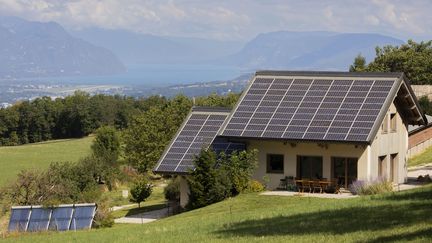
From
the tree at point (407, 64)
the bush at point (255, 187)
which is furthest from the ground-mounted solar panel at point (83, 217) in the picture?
the tree at point (407, 64)

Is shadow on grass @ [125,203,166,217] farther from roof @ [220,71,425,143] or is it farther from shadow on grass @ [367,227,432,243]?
shadow on grass @ [367,227,432,243]

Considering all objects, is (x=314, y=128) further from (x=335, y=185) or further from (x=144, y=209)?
(x=144, y=209)

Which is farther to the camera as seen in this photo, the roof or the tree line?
the tree line

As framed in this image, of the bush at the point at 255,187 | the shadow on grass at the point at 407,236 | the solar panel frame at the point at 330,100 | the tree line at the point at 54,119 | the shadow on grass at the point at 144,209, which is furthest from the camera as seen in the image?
the tree line at the point at 54,119

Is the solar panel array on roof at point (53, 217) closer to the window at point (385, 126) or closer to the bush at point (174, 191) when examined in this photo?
the bush at point (174, 191)

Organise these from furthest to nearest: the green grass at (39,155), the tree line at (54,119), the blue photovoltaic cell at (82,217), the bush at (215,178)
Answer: the tree line at (54,119) → the green grass at (39,155) → the bush at (215,178) → the blue photovoltaic cell at (82,217)

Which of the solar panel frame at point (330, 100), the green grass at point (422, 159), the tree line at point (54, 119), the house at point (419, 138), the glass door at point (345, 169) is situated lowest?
the glass door at point (345, 169)

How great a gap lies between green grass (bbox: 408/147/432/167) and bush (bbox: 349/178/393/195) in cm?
1453

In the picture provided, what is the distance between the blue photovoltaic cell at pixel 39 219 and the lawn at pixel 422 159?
24036 mm

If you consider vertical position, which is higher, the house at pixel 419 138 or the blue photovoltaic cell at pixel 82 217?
the house at pixel 419 138

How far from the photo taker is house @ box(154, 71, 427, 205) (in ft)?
116

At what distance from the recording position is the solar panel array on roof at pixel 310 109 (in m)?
35.3

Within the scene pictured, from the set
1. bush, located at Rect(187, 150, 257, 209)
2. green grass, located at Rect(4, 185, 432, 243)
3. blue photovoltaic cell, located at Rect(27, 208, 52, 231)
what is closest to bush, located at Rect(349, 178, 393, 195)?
bush, located at Rect(187, 150, 257, 209)

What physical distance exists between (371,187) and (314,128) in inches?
184
